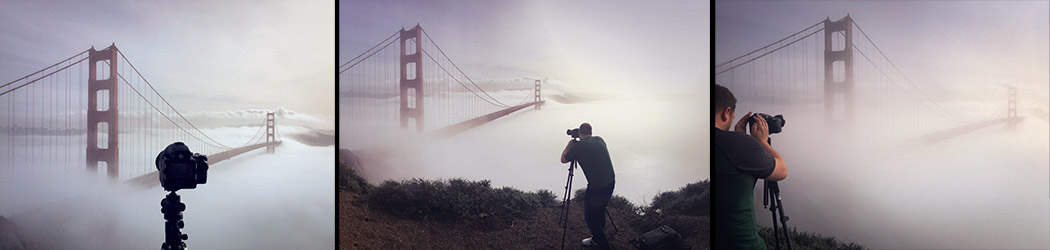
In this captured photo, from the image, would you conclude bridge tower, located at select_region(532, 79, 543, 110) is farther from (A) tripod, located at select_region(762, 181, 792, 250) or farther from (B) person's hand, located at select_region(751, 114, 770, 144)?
(A) tripod, located at select_region(762, 181, 792, 250)

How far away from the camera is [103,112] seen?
10.3 ft

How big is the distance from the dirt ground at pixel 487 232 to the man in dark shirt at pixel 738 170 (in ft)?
0.52

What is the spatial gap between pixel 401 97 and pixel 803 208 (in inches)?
109

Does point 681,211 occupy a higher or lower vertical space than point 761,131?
lower

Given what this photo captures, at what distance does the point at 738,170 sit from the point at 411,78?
2.29m

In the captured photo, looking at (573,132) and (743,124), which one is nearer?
(743,124)

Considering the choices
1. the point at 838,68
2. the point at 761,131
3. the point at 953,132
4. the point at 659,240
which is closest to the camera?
the point at 953,132

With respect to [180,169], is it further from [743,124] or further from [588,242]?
[743,124]

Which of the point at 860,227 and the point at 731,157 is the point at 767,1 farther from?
the point at 860,227

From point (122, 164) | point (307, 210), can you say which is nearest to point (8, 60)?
point (122, 164)

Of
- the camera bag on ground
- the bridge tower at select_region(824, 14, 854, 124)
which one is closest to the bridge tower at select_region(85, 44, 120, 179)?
the camera bag on ground

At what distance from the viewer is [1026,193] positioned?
2959 mm

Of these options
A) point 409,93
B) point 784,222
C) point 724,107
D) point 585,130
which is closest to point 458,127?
point 409,93

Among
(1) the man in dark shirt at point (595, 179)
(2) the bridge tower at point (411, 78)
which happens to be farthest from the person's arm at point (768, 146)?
(2) the bridge tower at point (411, 78)
